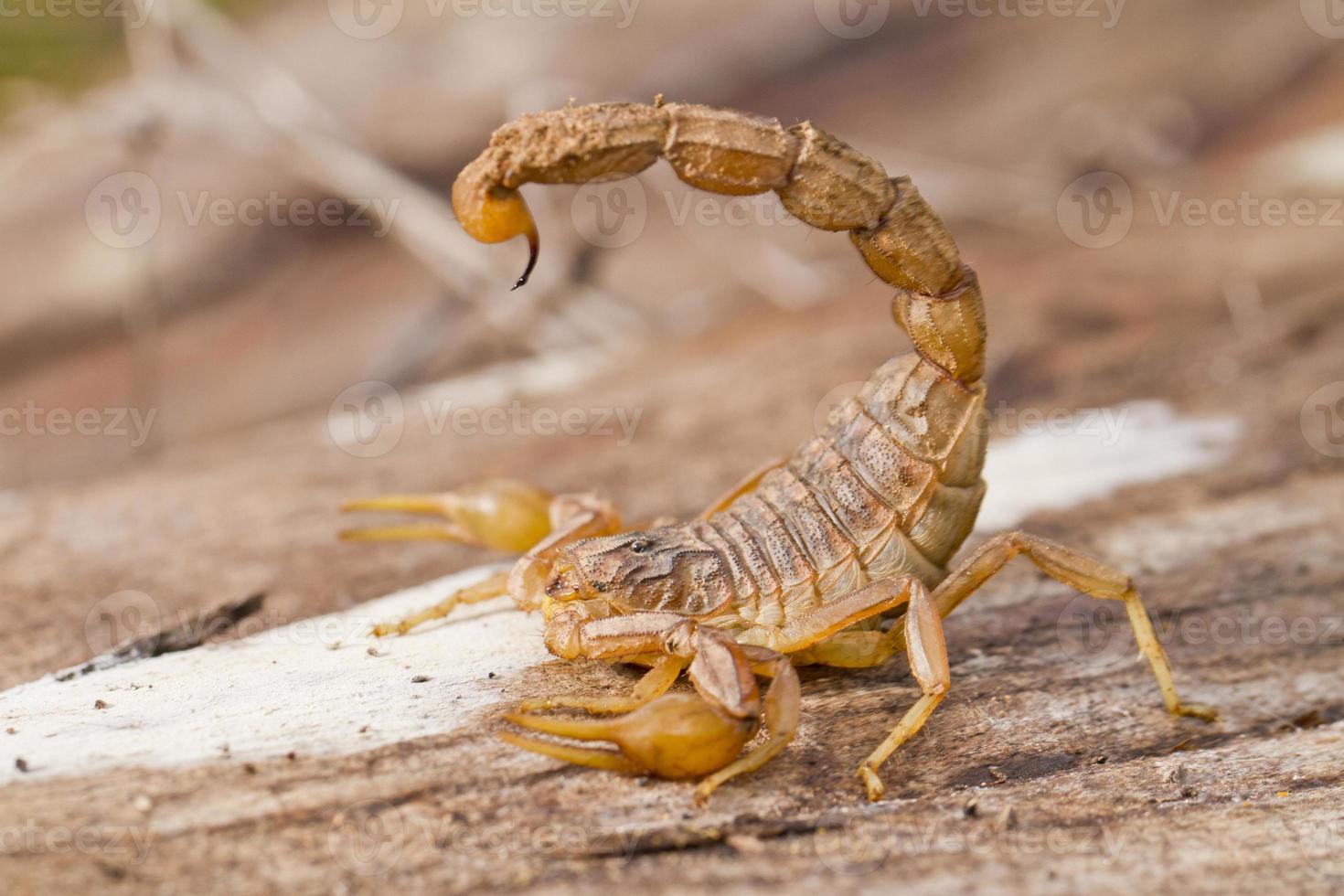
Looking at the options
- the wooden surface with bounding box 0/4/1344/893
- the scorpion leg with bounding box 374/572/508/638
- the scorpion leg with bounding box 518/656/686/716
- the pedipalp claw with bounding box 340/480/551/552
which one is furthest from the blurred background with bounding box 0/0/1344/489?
the scorpion leg with bounding box 518/656/686/716

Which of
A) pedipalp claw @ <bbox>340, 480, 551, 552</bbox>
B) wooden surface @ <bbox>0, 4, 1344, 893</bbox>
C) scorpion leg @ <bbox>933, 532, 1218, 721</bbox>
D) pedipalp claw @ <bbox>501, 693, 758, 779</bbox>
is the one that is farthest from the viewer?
pedipalp claw @ <bbox>340, 480, 551, 552</bbox>

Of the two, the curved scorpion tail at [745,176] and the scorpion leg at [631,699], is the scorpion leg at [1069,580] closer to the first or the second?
the curved scorpion tail at [745,176]

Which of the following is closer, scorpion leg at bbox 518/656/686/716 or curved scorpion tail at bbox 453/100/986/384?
curved scorpion tail at bbox 453/100/986/384

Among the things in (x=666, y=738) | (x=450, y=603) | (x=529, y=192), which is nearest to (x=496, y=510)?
(x=450, y=603)

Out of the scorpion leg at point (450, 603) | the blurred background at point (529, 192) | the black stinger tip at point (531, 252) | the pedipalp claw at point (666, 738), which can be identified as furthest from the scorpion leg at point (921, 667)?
the blurred background at point (529, 192)

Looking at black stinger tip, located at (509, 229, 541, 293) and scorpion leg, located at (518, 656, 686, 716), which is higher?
black stinger tip, located at (509, 229, 541, 293)

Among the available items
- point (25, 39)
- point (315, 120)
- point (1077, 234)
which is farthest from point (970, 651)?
point (25, 39)

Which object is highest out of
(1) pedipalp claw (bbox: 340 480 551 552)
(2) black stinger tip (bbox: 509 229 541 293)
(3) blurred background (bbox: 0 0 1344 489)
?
(3) blurred background (bbox: 0 0 1344 489)

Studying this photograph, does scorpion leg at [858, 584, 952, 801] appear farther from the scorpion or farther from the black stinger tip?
the black stinger tip
